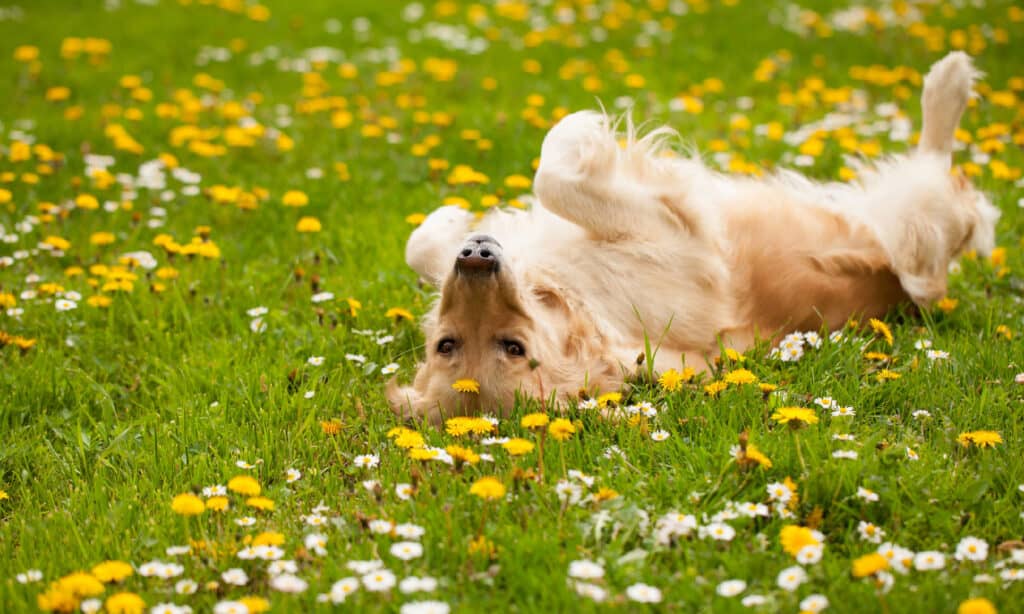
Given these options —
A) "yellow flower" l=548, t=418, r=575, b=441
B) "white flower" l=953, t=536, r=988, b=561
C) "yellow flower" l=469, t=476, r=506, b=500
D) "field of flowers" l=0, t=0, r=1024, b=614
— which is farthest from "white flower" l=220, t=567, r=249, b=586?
"white flower" l=953, t=536, r=988, b=561

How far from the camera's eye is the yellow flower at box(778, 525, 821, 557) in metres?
2.47

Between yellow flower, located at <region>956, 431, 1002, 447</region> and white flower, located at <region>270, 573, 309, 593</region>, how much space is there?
1891 millimetres

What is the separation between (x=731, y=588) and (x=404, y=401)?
1.50 metres

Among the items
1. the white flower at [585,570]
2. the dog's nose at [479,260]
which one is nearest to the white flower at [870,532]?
the white flower at [585,570]

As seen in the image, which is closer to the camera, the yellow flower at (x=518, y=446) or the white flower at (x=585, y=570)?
the white flower at (x=585, y=570)

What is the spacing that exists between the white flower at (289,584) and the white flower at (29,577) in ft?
2.02

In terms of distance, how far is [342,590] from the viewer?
245 centimetres

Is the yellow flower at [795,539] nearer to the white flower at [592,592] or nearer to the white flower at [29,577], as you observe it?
the white flower at [592,592]

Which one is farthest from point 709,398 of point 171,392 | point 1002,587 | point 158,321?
point 158,321

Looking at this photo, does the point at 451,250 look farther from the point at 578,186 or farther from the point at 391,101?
the point at 391,101

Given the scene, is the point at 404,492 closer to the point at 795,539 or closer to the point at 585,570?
the point at 585,570

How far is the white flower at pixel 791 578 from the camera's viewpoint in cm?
243

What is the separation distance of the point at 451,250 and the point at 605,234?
0.67m

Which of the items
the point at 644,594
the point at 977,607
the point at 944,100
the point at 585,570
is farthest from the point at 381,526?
the point at 944,100
